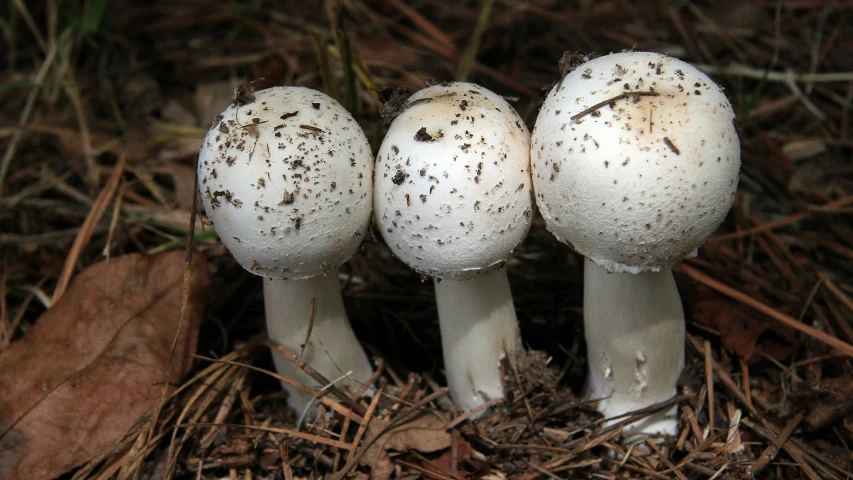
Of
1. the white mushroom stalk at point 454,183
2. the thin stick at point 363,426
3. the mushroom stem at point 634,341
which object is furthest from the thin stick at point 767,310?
the thin stick at point 363,426

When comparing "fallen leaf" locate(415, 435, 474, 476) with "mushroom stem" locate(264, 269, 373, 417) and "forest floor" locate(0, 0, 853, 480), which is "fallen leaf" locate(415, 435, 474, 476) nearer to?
"forest floor" locate(0, 0, 853, 480)

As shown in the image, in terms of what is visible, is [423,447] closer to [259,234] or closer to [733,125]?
[259,234]

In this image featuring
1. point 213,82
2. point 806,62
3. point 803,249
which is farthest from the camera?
point 213,82

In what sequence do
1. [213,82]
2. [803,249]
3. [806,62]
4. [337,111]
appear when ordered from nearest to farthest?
[337,111]
[803,249]
[806,62]
[213,82]

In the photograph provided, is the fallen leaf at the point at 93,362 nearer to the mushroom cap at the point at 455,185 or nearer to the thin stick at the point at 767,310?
the mushroom cap at the point at 455,185

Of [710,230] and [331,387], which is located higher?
[710,230]

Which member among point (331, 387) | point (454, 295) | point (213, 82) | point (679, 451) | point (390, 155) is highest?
point (390, 155)

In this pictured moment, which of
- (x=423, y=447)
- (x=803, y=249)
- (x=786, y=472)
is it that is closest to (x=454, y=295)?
(x=423, y=447)
